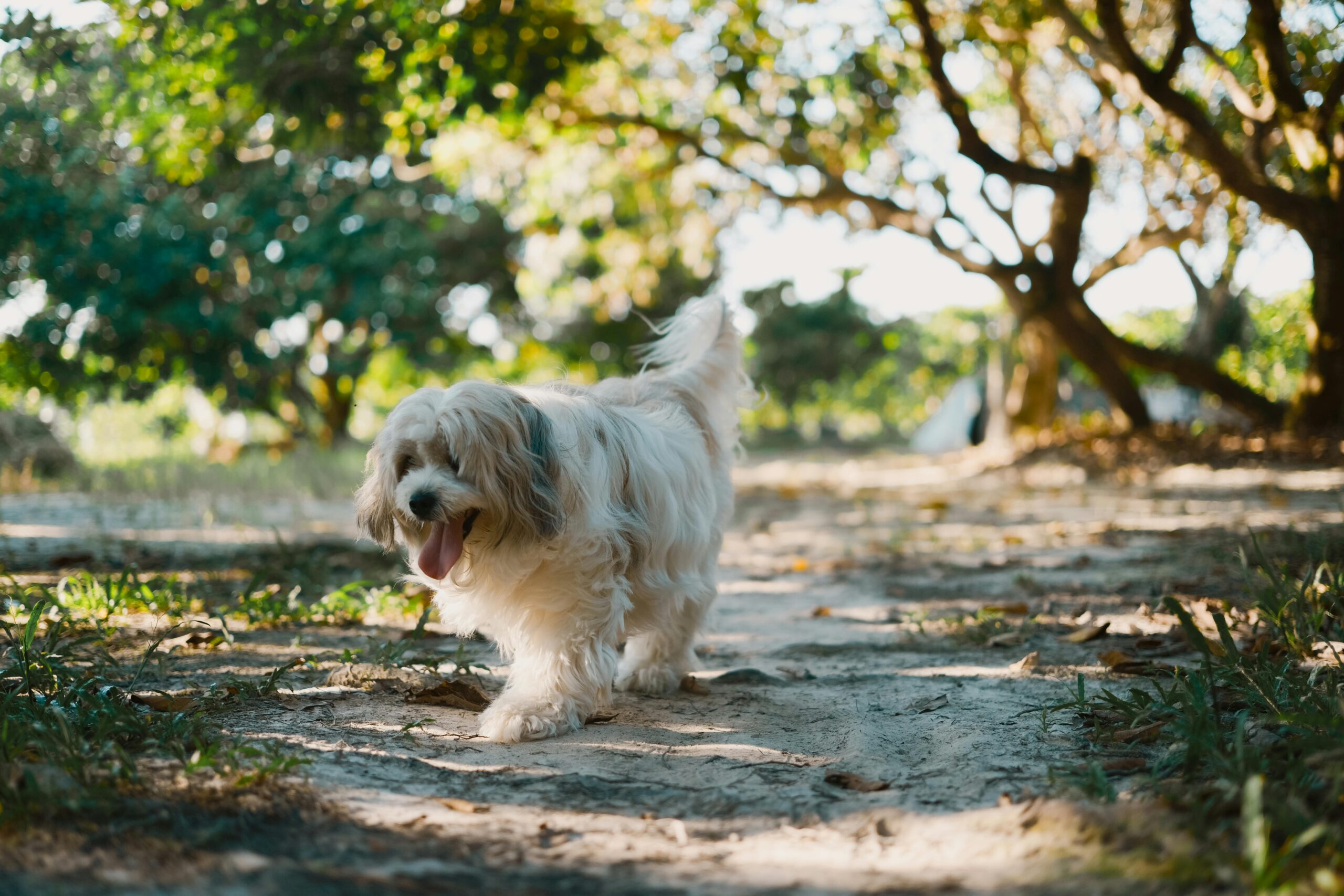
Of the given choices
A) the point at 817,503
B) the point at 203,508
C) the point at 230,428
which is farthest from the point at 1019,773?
the point at 230,428

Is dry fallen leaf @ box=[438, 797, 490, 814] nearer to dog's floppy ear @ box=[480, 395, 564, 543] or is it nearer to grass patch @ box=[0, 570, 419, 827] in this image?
grass patch @ box=[0, 570, 419, 827]

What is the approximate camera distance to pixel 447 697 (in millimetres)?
3674

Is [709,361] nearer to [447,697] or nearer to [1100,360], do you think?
[447,697]

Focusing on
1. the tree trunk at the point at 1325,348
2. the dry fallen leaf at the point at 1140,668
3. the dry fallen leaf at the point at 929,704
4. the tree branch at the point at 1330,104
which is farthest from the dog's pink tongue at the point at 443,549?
the tree trunk at the point at 1325,348

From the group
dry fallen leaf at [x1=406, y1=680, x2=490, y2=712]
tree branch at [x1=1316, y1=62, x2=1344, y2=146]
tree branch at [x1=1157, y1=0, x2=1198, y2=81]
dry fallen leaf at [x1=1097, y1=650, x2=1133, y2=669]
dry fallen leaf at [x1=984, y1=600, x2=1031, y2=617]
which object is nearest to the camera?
dry fallen leaf at [x1=406, y1=680, x2=490, y2=712]

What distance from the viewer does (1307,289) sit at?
11836 millimetres

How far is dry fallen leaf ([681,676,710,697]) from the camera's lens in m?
4.02

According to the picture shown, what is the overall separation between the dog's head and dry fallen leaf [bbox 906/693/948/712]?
4.63 ft

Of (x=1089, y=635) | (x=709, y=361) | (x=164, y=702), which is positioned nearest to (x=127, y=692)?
(x=164, y=702)

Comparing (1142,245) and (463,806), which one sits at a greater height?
(1142,245)

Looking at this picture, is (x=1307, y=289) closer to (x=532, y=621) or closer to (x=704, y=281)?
(x=532, y=621)

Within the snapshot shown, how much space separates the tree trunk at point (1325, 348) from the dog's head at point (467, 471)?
10.6 meters

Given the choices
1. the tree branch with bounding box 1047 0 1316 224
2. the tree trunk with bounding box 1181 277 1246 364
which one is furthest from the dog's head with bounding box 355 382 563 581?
the tree trunk with bounding box 1181 277 1246 364

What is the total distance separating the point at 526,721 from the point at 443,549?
63 centimetres
